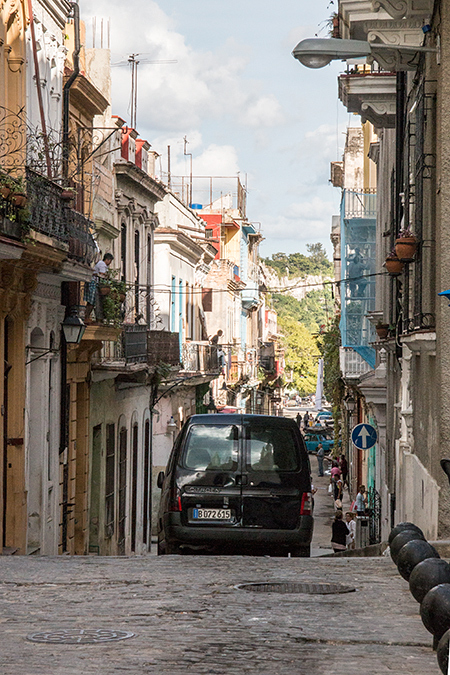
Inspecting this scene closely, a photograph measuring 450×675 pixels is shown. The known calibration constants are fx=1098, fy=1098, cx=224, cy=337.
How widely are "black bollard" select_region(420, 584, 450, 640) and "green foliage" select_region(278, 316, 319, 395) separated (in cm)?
11481

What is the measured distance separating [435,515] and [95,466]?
11.9 m

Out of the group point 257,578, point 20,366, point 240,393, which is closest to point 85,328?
point 20,366

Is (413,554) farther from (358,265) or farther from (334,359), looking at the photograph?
(334,359)

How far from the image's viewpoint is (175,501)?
12867 mm

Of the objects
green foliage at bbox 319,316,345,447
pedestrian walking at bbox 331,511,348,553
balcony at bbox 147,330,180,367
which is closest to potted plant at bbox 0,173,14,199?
pedestrian walking at bbox 331,511,348,553

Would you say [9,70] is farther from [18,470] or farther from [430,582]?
[430,582]

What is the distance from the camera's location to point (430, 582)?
653cm

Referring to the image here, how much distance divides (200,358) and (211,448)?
23.6 m

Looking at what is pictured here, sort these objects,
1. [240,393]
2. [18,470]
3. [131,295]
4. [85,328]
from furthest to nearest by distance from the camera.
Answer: [240,393], [131,295], [85,328], [18,470]

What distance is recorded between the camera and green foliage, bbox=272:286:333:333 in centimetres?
15975

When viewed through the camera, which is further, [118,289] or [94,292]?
[118,289]

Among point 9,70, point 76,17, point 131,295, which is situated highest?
point 76,17

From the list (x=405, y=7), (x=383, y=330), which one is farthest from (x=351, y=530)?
(x=405, y=7)

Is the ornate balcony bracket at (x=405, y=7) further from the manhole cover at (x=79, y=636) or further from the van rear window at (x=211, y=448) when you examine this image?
the manhole cover at (x=79, y=636)
